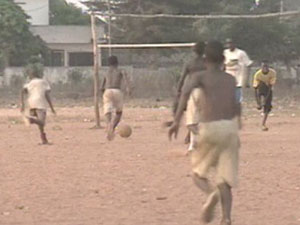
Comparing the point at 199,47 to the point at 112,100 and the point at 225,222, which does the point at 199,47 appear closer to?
the point at 225,222

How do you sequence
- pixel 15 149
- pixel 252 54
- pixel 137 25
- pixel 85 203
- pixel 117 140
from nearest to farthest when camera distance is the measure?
pixel 85 203
pixel 15 149
pixel 117 140
pixel 137 25
pixel 252 54

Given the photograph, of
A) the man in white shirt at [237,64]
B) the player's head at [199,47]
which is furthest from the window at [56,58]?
the player's head at [199,47]

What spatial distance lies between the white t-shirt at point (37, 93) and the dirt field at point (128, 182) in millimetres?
778

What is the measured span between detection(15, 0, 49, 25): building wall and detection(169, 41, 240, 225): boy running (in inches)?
2440

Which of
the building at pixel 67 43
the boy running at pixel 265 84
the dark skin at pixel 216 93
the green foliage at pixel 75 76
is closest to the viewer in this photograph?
the dark skin at pixel 216 93

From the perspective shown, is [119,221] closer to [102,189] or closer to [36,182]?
[102,189]

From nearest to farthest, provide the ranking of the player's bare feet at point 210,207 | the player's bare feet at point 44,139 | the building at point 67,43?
the player's bare feet at point 210,207 < the player's bare feet at point 44,139 < the building at point 67,43

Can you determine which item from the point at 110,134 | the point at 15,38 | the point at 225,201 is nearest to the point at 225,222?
the point at 225,201

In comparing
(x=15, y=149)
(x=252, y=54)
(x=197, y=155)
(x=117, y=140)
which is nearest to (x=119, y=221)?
(x=197, y=155)

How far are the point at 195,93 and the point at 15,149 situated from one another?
27.1ft

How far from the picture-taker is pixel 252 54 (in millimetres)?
46312

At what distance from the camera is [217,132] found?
7387mm

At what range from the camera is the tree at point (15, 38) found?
4788cm

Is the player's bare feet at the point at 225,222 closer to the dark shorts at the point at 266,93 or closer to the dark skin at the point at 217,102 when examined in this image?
the dark skin at the point at 217,102
